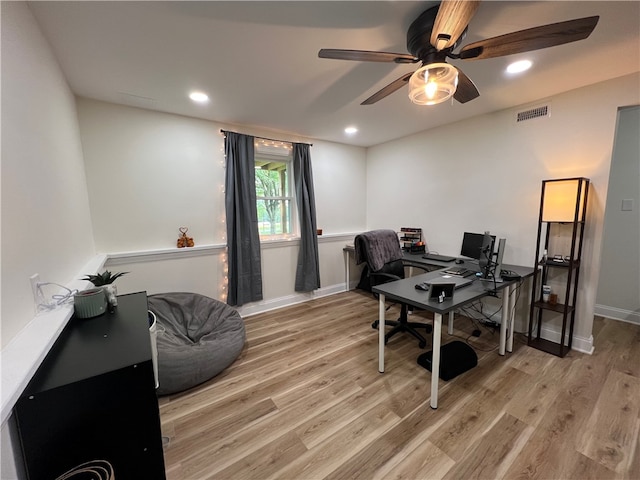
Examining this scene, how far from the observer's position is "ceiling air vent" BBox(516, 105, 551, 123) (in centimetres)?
258

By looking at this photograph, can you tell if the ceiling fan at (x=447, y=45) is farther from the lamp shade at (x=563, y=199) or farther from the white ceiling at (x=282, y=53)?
the lamp shade at (x=563, y=199)

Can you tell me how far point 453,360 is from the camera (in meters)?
2.32

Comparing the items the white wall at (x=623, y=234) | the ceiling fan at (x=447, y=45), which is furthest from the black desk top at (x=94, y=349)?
the white wall at (x=623, y=234)

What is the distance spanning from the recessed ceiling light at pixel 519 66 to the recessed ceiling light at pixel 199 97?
8.49 feet

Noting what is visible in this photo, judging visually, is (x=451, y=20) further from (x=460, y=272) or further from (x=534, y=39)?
(x=460, y=272)

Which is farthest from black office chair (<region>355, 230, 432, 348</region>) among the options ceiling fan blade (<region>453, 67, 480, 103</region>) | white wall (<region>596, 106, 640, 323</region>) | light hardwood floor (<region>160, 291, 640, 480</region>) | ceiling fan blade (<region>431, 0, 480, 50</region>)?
white wall (<region>596, 106, 640, 323</region>)

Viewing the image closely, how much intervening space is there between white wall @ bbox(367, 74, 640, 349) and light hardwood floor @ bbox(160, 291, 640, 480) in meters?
0.80

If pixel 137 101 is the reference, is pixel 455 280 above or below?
below

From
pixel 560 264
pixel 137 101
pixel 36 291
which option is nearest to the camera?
pixel 36 291

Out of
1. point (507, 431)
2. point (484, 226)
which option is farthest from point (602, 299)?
→ point (507, 431)

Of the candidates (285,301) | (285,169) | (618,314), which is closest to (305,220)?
(285,169)

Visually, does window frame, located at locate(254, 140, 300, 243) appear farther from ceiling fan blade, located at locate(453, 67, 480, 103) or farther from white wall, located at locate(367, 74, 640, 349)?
ceiling fan blade, located at locate(453, 67, 480, 103)

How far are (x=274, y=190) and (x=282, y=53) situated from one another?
6.89 feet

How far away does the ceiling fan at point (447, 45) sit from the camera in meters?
1.14
